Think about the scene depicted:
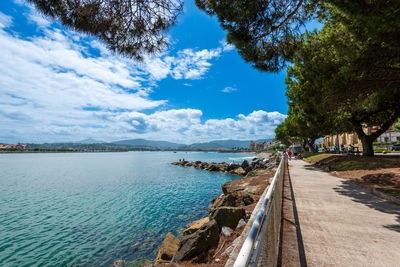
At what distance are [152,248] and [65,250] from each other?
4088 millimetres

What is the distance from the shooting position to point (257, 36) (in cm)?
812

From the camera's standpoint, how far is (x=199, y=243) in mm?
5102

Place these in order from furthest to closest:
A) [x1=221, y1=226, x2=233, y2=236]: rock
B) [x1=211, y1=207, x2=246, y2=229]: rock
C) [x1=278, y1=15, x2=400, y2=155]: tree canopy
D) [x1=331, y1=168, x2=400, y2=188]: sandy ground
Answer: [x1=331, y1=168, x2=400, y2=188]: sandy ground
[x1=278, y1=15, x2=400, y2=155]: tree canopy
[x1=211, y1=207, x2=246, y2=229]: rock
[x1=221, y1=226, x2=233, y2=236]: rock

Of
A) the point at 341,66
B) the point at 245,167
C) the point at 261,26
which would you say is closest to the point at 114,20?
the point at 261,26

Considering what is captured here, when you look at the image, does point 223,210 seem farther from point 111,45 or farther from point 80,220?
point 80,220

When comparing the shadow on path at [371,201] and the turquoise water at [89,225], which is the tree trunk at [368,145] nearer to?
the shadow on path at [371,201]

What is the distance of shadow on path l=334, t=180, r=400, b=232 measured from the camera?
5.68 metres

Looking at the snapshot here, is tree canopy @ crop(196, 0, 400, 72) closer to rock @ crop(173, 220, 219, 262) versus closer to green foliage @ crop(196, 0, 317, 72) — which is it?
green foliage @ crop(196, 0, 317, 72)

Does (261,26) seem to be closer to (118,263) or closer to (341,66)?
(341,66)

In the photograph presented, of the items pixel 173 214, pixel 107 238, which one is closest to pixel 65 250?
pixel 107 238

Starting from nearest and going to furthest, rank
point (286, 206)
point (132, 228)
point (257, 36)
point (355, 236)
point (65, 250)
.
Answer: point (355, 236), point (286, 206), point (257, 36), point (65, 250), point (132, 228)

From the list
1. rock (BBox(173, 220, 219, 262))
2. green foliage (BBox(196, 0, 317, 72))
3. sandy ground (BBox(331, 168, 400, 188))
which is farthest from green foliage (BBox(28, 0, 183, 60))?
sandy ground (BBox(331, 168, 400, 188))

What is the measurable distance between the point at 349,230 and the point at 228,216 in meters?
3.28

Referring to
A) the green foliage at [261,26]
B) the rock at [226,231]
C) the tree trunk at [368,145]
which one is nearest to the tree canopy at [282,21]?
the green foliage at [261,26]
